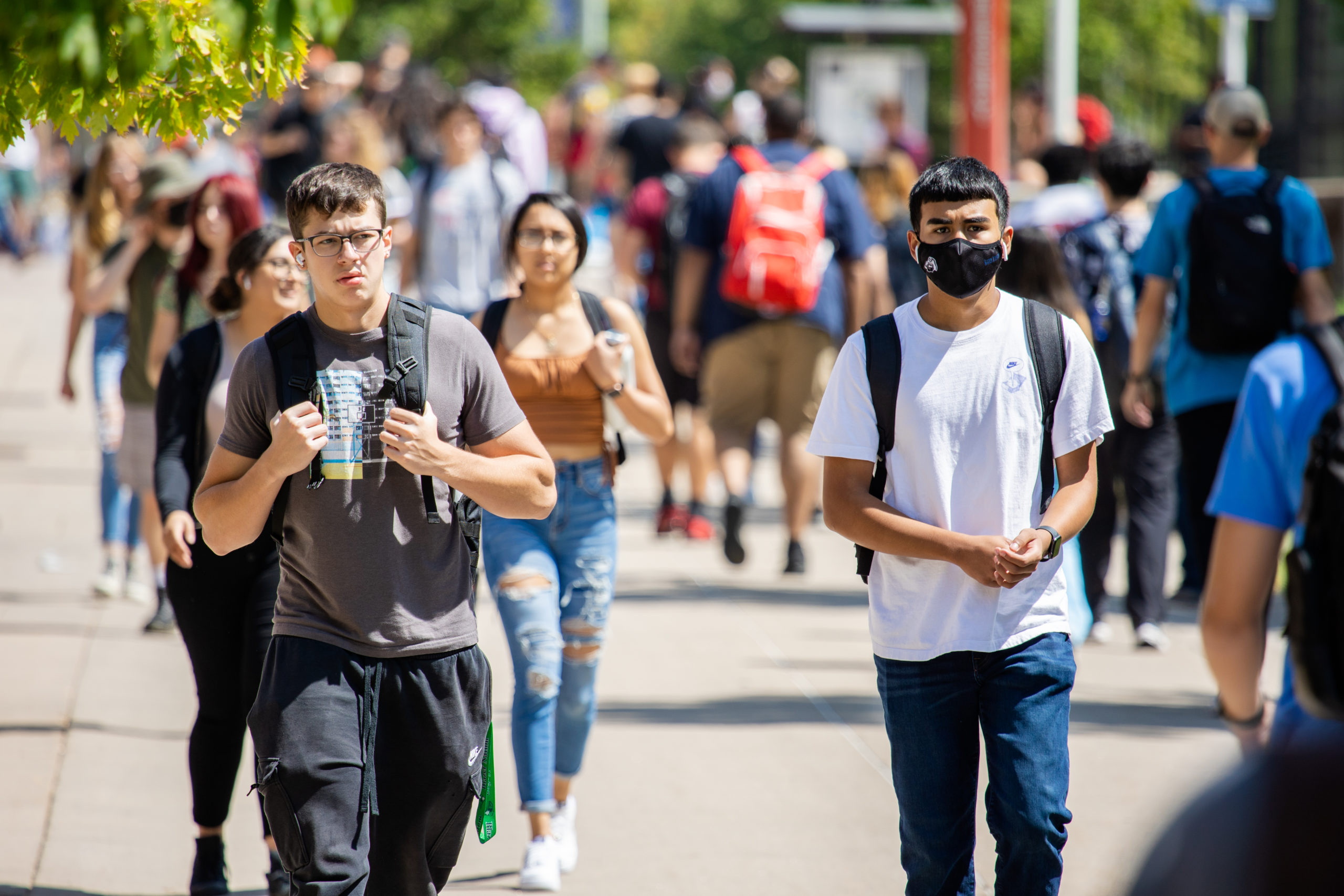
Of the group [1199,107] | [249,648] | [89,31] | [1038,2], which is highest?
[1038,2]

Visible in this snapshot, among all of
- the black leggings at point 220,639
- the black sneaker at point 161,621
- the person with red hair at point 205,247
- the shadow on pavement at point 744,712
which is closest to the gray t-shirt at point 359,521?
the black leggings at point 220,639

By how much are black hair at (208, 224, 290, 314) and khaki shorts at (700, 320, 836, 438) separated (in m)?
4.15

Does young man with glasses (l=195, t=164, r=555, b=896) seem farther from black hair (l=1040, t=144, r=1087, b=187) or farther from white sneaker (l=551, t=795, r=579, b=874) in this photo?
black hair (l=1040, t=144, r=1087, b=187)

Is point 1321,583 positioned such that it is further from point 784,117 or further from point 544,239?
point 784,117

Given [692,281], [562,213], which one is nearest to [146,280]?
[562,213]

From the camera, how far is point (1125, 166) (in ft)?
24.0

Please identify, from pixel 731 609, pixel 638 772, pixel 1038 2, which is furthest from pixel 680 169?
pixel 1038 2

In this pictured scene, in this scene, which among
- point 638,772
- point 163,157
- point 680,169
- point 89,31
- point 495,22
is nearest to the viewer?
point 89,31

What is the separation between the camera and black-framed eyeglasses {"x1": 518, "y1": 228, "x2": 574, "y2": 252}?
5039 millimetres

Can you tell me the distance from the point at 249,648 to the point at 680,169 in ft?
19.9

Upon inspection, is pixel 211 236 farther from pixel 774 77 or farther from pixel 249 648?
pixel 774 77

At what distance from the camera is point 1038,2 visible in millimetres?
29422

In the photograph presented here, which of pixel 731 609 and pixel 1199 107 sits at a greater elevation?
pixel 1199 107

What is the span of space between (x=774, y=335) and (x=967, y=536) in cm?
542
